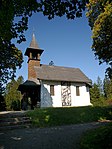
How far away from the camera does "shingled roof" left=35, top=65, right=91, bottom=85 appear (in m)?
30.8

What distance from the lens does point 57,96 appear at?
30.8 m

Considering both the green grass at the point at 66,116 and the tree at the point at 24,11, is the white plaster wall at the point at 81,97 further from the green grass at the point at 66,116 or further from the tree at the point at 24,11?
the tree at the point at 24,11

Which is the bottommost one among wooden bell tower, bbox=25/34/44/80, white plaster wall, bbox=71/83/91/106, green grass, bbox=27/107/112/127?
green grass, bbox=27/107/112/127

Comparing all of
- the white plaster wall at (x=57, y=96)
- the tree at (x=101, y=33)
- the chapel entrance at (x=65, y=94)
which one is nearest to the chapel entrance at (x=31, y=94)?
the white plaster wall at (x=57, y=96)

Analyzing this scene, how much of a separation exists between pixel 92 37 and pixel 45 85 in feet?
37.8

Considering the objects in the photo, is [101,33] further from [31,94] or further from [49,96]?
[31,94]

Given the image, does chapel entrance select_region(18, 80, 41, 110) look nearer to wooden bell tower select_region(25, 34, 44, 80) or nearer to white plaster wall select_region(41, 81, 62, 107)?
white plaster wall select_region(41, 81, 62, 107)

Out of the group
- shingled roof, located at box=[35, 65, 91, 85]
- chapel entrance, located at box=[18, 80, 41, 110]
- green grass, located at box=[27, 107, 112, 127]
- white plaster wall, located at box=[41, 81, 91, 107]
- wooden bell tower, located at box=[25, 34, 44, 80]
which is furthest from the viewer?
wooden bell tower, located at box=[25, 34, 44, 80]

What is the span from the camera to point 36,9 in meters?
6.15

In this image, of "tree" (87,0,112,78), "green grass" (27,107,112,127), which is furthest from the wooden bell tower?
"green grass" (27,107,112,127)

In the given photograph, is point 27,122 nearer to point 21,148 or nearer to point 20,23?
point 21,148

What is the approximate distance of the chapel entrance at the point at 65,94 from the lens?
31295mm

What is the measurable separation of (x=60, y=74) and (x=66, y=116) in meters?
16.7

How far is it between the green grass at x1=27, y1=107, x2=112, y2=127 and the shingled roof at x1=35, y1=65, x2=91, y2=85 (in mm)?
12311
